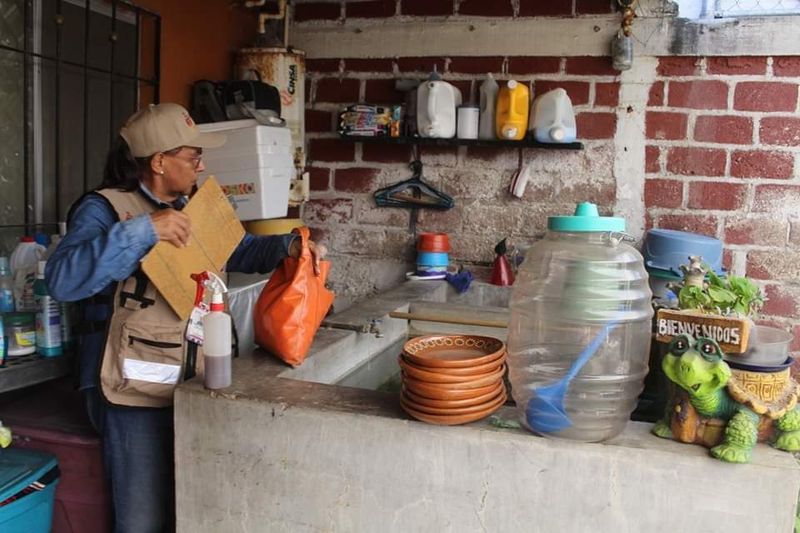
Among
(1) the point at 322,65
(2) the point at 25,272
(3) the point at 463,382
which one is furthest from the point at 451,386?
(1) the point at 322,65

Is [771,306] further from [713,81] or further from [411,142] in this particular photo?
[411,142]

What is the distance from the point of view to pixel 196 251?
85.7 inches

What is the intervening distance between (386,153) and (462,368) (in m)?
2.70

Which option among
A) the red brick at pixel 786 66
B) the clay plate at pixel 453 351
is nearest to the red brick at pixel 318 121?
the red brick at pixel 786 66

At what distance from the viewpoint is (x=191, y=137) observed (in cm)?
222

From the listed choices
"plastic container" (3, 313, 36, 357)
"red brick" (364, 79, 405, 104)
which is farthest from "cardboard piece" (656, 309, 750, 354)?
"red brick" (364, 79, 405, 104)

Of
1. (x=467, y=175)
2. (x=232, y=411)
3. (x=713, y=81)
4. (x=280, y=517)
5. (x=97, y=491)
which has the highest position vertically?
(x=713, y=81)

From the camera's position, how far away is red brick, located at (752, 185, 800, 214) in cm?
362

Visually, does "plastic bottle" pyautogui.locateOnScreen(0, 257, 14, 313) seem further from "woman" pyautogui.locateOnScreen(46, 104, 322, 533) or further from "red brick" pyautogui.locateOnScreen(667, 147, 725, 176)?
"red brick" pyautogui.locateOnScreen(667, 147, 725, 176)

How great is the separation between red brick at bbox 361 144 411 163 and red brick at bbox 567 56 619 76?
99 centimetres

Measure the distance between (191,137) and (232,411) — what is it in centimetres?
88

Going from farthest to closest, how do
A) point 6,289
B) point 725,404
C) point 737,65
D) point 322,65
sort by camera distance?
point 322,65, point 737,65, point 6,289, point 725,404

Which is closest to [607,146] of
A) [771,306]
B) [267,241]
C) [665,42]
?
[665,42]

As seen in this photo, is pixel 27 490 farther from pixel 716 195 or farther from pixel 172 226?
pixel 716 195
